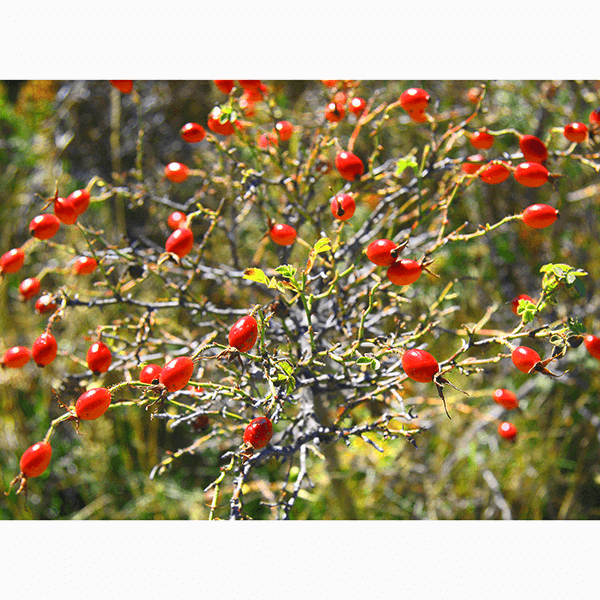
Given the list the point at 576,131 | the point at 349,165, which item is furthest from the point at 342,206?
the point at 576,131

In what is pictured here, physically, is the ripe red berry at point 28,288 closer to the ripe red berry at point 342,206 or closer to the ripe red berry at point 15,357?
the ripe red berry at point 15,357

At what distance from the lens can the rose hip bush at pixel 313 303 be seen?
26.4 inches

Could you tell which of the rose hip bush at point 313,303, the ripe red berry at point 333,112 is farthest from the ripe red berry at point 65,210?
the ripe red berry at point 333,112

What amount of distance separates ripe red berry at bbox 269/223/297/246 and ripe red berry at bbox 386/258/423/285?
0.18 m

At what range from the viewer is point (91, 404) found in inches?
21.0

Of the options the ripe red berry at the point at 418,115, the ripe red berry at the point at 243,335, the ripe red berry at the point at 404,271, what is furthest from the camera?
the ripe red berry at the point at 418,115

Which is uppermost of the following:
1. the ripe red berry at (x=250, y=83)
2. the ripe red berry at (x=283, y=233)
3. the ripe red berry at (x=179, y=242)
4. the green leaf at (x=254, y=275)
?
the ripe red berry at (x=250, y=83)

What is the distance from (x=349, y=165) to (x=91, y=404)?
48 centimetres

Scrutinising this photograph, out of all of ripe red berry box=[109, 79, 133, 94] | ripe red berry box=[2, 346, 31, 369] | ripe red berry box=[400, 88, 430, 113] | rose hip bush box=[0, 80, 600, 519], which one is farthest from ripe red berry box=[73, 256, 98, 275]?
ripe red berry box=[400, 88, 430, 113]

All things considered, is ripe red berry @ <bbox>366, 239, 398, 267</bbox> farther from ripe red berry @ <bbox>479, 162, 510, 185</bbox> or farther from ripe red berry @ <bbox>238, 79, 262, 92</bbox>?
ripe red berry @ <bbox>238, 79, 262, 92</bbox>

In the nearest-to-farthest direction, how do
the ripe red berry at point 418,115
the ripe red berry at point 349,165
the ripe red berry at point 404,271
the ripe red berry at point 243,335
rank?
the ripe red berry at point 243,335
the ripe red berry at point 404,271
the ripe red berry at point 349,165
the ripe red berry at point 418,115

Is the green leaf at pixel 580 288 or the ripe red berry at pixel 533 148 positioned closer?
the green leaf at pixel 580 288

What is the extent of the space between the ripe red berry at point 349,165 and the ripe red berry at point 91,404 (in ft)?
1.51

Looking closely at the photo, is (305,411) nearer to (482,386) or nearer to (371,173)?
(371,173)
